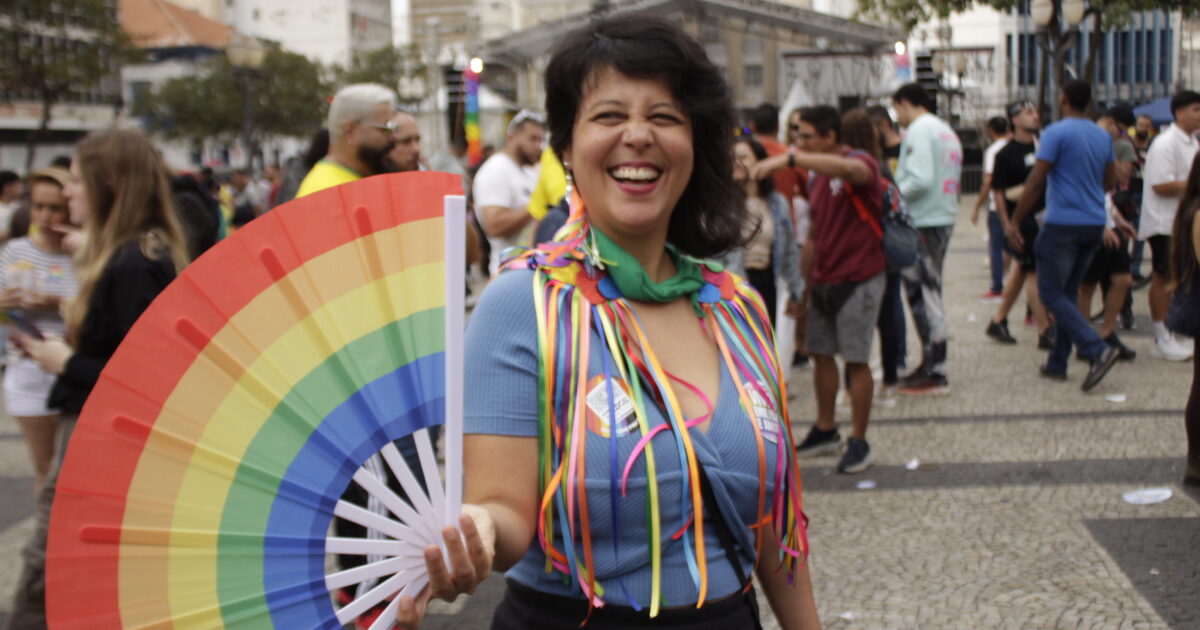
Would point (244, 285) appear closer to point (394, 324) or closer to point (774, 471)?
point (394, 324)

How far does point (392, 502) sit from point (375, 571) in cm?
10

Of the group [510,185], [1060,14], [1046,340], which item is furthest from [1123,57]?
[510,185]

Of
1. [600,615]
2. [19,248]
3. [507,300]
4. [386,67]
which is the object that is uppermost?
[386,67]

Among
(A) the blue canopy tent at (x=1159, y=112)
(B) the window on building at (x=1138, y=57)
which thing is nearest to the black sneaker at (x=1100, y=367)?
(A) the blue canopy tent at (x=1159, y=112)

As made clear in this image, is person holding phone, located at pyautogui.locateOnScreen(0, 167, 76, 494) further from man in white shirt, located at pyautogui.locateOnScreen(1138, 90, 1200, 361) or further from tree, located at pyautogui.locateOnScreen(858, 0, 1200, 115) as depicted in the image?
tree, located at pyautogui.locateOnScreen(858, 0, 1200, 115)

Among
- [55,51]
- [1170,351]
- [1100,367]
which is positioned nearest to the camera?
[1100,367]

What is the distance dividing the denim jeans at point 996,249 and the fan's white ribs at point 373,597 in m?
10.5

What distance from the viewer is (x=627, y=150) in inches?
73.7

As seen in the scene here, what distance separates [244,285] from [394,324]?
0.57 ft

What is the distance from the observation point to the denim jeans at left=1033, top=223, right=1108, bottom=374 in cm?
741

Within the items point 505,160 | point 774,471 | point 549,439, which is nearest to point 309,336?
point 549,439

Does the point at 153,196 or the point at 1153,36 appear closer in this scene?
the point at 153,196

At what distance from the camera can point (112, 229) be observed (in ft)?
A: 11.5

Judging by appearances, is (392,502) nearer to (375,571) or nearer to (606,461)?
(375,571)
